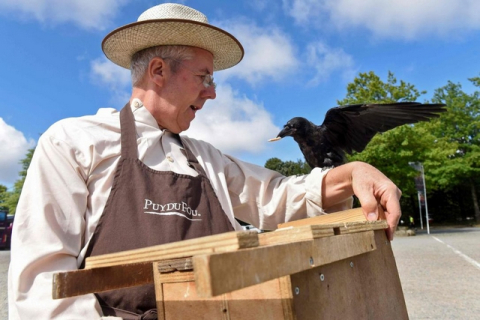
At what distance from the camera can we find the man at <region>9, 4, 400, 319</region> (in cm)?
124

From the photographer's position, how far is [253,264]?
64 centimetres

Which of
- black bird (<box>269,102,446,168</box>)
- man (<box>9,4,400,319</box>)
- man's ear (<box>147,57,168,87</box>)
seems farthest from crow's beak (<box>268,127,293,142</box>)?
man's ear (<box>147,57,168,87</box>)

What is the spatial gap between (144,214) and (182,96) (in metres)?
0.71

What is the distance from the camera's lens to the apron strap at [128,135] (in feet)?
5.16

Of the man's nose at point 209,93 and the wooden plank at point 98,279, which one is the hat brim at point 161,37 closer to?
the man's nose at point 209,93

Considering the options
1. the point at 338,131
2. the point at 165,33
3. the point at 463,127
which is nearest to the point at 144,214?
the point at 165,33

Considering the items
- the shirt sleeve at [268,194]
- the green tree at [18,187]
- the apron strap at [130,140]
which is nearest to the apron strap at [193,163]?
the apron strap at [130,140]

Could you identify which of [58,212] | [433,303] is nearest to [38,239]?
[58,212]

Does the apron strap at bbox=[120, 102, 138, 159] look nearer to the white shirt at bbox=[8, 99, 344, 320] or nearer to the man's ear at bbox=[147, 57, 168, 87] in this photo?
the white shirt at bbox=[8, 99, 344, 320]

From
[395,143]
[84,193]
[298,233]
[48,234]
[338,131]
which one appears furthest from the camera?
[395,143]

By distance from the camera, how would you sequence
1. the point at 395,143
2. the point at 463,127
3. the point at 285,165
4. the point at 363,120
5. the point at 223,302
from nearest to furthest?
the point at 223,302, the point at 363,120, the point at 395,143, the point at 463,127, the point at 285,165

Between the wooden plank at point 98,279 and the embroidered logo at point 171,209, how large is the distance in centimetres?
32

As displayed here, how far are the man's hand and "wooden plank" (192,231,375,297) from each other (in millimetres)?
677

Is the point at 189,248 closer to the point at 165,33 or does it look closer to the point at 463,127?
the point at 165,33
